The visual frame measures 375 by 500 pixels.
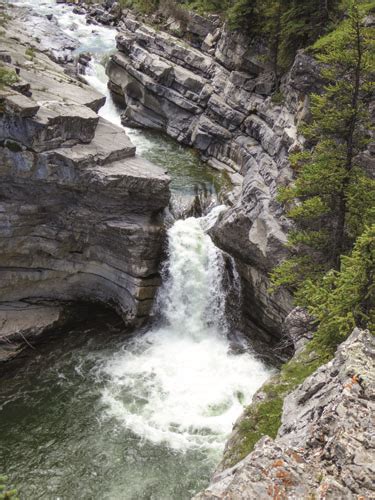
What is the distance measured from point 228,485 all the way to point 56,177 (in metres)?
17.0

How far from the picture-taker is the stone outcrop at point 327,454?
671 centimetres

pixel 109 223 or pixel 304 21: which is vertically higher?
pixel 304 21

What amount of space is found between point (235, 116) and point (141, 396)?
22.1 meters

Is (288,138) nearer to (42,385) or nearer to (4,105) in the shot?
(4,105)

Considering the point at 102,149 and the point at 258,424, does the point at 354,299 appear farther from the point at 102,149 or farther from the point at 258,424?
the point at 102,149

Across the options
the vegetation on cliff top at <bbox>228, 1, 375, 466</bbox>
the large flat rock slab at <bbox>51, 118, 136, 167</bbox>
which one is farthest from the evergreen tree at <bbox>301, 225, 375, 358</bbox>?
the large flat rock slab at <bbox>51, 118, 136, 167</bbox>

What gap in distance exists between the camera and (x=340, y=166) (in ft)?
51.2

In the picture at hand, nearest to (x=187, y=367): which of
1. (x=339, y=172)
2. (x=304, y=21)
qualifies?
(x=339, y=172)

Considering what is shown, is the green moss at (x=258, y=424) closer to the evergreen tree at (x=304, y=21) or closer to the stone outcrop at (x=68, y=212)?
the stone outcrop at (x=68, y=212)

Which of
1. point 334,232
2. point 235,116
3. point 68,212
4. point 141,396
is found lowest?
point 141,396

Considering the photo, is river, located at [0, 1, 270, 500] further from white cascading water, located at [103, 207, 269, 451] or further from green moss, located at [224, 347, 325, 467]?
green moss, located at [224, 347, 325, 467]

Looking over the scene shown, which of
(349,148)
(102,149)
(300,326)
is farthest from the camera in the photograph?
(102,149)

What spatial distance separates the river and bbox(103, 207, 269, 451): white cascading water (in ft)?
0.17

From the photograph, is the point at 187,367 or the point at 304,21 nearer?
the point at 187,367
